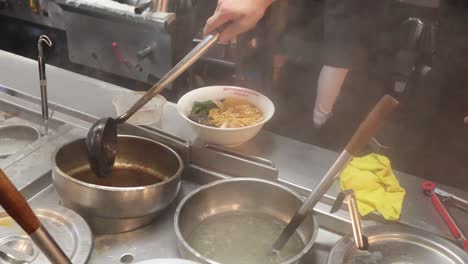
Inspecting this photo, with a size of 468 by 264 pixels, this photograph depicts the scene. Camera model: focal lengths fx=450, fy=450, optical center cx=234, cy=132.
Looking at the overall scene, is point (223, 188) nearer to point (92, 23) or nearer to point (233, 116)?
point (233, 116)

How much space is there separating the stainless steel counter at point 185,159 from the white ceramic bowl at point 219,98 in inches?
1.4

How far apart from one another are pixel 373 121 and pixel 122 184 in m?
0.66

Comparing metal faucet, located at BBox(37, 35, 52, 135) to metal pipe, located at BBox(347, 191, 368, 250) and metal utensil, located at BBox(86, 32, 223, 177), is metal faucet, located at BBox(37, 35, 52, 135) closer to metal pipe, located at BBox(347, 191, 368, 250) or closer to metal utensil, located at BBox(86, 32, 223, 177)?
metal utensil, located at BBox(86, 32, 223, 177)

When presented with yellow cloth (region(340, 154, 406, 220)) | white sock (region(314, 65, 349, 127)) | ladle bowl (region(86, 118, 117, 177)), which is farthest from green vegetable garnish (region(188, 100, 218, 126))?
white sock (region(314, 65, 349, 127))

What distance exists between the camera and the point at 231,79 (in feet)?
8.17

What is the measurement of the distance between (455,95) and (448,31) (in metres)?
0.34

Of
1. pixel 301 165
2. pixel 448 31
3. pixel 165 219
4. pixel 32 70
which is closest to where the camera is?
pixel 165 219

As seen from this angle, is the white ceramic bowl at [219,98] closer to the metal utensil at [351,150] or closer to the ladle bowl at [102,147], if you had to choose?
the ladle bowl at [102,147]

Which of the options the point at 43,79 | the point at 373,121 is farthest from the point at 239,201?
the point at 43,79

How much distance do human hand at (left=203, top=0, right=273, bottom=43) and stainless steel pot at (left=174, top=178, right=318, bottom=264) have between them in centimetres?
49

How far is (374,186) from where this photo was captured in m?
1.14

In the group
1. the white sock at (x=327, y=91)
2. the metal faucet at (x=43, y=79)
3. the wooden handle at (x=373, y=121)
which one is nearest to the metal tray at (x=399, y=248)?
the wooden handle at (x=373, y=121)

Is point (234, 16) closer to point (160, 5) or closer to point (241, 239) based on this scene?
point (241, 239)

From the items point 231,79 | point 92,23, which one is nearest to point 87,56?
point 92,23
